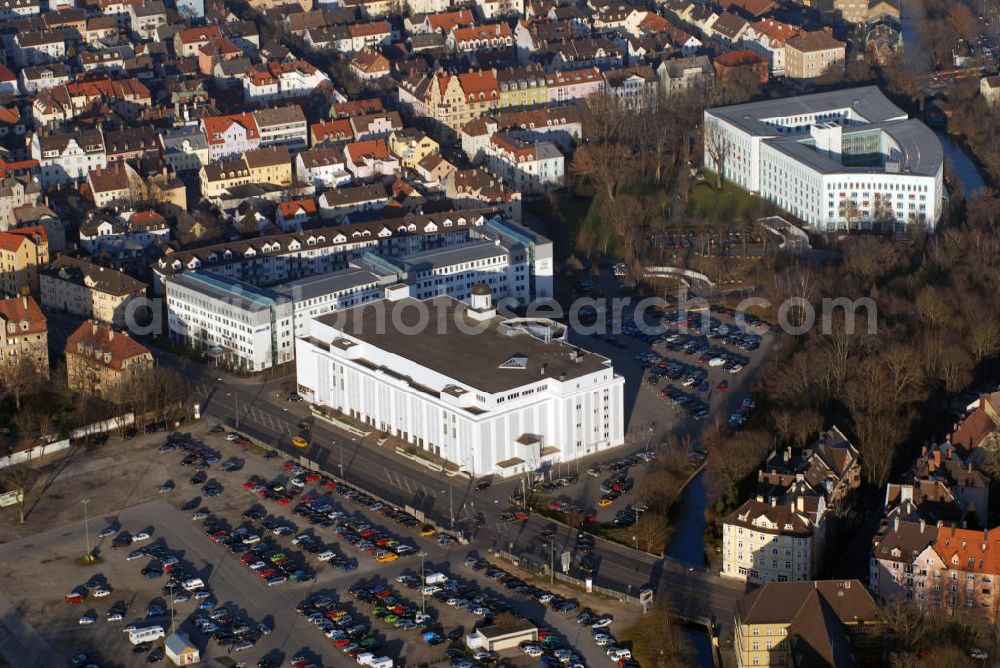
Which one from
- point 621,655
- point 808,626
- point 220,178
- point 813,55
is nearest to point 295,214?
point 220,178

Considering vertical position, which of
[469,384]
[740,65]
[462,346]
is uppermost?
[740,65]

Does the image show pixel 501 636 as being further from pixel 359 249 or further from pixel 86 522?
pixel 359 249

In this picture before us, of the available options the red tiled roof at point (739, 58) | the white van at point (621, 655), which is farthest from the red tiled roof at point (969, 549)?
the red tiled roof at point (739, 58)

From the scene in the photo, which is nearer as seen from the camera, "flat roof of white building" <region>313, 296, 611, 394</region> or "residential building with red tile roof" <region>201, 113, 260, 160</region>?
"flat roof of white building" <region>313, 296, 611, 394</region>

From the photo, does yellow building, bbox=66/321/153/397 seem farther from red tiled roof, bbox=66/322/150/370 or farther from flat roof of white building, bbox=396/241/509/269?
flat roof of white building, bbox=396/241/509/269

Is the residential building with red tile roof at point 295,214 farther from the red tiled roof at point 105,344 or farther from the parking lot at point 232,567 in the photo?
the parking lot at point 232,567

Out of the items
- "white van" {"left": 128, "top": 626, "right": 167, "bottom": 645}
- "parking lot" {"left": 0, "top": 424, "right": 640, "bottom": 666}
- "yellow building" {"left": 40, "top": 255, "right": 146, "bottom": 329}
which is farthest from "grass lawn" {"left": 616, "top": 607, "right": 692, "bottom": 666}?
"yellow building" {"left": 40, "top": 255, "right": 146, "bottom": 329}
